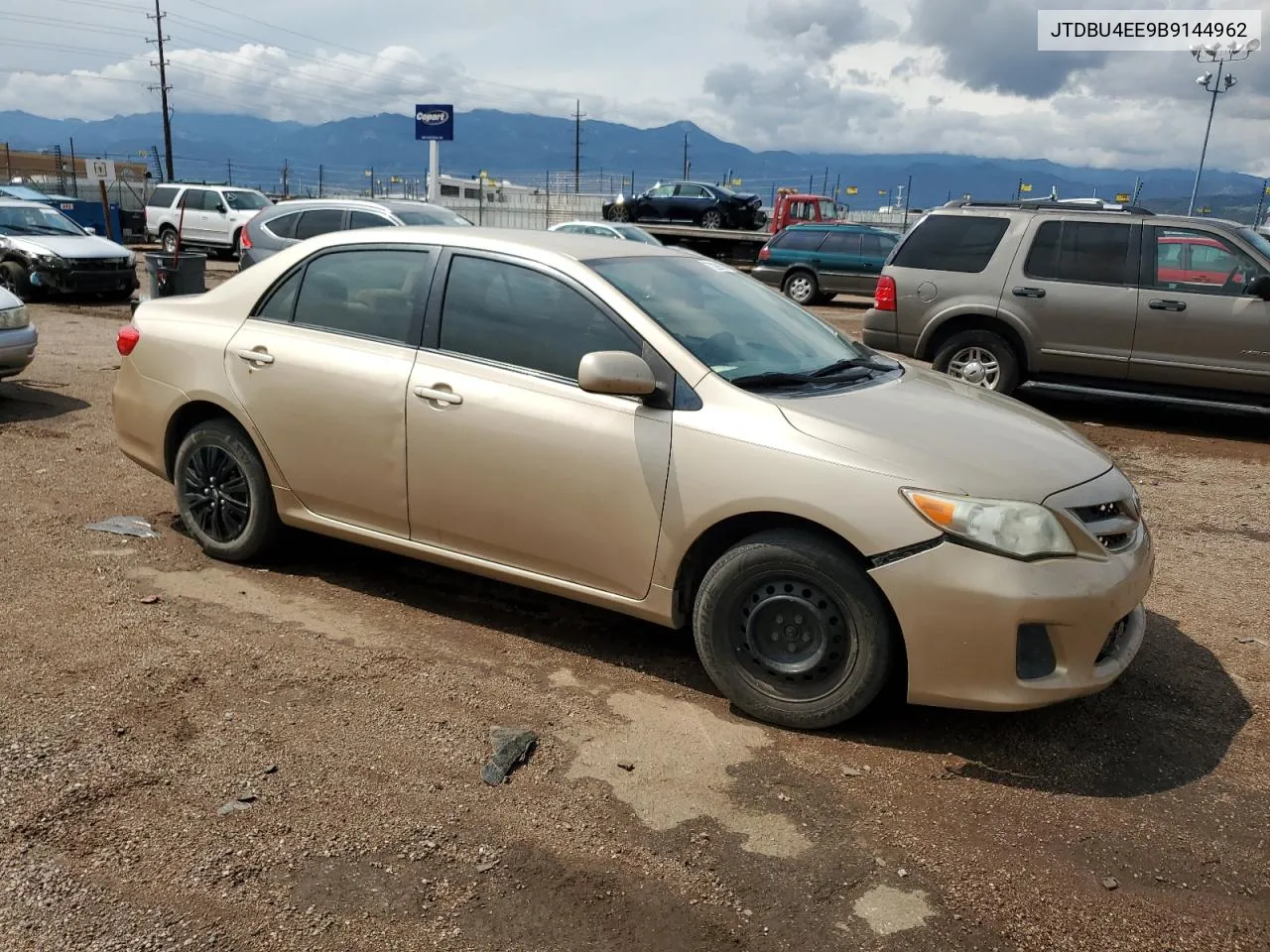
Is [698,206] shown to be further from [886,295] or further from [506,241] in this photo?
[506,241]

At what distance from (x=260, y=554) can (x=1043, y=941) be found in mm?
3808

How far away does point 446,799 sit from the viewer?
3115 millimetres

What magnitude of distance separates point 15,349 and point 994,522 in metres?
8.19

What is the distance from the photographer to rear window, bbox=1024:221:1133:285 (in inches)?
357

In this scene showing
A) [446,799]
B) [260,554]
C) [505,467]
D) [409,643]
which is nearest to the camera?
[446,799]

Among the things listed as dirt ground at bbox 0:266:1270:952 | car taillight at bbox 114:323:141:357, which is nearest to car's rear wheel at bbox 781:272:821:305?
dirt ground at bbox 0:266:1270:952

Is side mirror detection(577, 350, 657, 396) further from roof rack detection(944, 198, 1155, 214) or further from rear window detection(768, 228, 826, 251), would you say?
rear window detection(768, 228, 826, 251)

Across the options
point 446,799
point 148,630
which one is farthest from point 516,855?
point 148,630

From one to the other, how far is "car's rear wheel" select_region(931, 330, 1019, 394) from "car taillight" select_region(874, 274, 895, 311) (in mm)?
645

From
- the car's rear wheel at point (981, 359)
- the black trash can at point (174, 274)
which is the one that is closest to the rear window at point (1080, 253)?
the car's rear wheel at point (981, 359)

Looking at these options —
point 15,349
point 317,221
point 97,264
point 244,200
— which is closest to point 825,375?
point 15,349

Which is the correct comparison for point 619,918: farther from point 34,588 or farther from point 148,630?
point 34,588

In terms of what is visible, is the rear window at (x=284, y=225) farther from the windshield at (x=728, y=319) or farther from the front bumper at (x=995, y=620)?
the front bumper at (x=995, y=620)

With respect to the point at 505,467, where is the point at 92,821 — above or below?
Result: below
